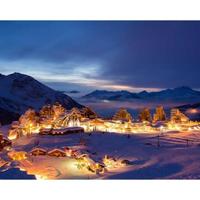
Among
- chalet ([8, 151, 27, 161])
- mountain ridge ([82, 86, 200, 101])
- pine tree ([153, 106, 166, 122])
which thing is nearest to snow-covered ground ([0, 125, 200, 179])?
chalet ([8, 151, 27, 161])

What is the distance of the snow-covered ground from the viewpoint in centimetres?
1068

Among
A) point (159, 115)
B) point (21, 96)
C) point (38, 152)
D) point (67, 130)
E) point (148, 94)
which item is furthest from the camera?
point (21, 96)

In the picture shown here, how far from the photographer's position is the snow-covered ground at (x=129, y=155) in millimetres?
10680

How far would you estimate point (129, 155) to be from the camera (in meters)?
13.3

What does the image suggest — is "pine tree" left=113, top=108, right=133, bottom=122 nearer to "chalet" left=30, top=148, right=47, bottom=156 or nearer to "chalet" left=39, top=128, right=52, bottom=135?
"chalet" left=39, top=128, right=52, bottom=135

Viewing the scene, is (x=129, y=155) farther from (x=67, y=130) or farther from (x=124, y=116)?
(x=124, y=116)

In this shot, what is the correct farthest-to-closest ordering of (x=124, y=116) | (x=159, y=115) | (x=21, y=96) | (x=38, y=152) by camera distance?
1. (x=21, y=96)
2. (x=159, y=115)
3. (x=124, y=116)
4. (x=38, y=152)

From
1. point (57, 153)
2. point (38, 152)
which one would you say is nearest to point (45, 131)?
point (38, 152)

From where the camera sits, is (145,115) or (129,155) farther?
(145,115)

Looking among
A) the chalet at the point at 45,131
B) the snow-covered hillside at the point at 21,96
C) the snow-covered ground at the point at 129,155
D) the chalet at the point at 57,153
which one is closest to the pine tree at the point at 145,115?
the snow-covered ground at the point at 129,155

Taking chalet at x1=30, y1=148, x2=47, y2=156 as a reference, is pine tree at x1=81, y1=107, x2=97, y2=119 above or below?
above

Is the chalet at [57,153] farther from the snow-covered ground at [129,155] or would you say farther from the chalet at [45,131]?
the chalet at [45,131]
